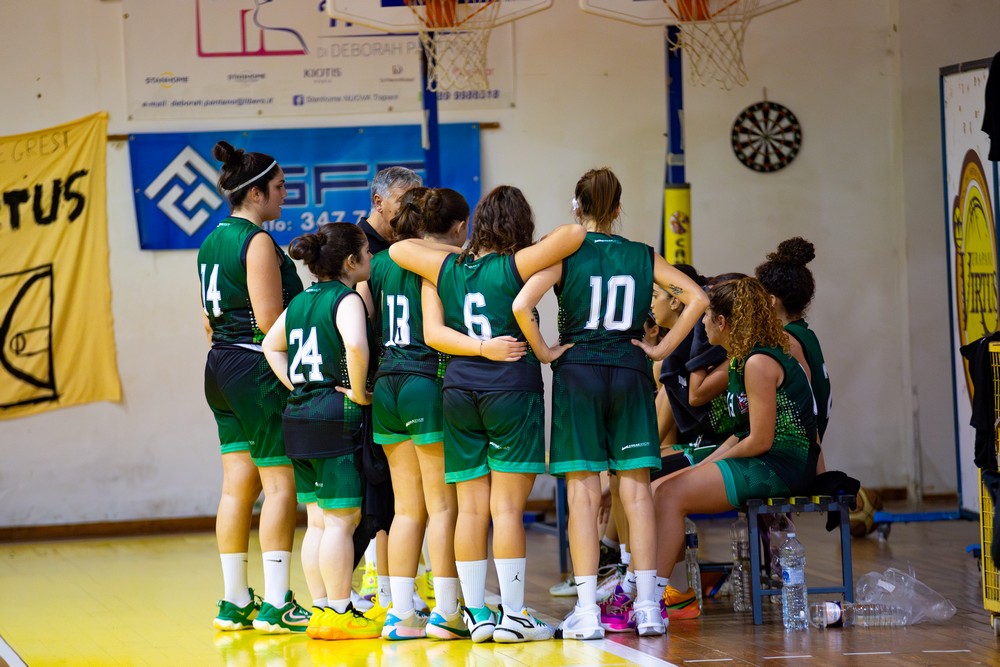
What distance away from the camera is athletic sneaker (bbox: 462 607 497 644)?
4.57m

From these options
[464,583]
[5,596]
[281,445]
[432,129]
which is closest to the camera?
[464,583]

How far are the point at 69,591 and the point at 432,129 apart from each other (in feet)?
11.0

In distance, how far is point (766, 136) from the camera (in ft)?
28.3

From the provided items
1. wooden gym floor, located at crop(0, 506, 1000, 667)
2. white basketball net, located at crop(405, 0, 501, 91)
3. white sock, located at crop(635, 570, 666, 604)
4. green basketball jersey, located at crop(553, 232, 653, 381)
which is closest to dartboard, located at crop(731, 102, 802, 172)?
white basketball net, located at crop(405, 0, 501, 91)

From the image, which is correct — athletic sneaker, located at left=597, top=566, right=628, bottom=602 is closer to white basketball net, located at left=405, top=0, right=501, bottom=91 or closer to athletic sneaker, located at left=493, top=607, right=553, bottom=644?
athletic sneaker, located at left=493, top=607, right=553, bottom=644

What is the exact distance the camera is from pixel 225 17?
834cm

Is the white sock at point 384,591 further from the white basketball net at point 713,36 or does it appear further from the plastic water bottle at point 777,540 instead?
the white basketball net at point 713,36

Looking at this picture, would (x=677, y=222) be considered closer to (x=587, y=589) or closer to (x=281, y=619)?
(x=587, y=589)

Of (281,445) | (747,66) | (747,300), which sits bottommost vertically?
(281,445)

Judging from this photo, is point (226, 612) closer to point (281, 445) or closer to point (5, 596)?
point (281, 445)

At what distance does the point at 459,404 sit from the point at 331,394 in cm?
52

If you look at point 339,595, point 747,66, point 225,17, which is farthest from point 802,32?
point 339,595

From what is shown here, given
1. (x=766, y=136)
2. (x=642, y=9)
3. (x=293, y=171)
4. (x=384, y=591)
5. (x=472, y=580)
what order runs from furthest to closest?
1. (x=766, y=136)
2. (x=293, y=171)
3. (x=642, y=9)
4. (x=384, y=591)
5. (x=472, y=580)

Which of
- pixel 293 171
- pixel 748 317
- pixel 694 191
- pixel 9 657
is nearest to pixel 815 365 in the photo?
pixel 748 317
